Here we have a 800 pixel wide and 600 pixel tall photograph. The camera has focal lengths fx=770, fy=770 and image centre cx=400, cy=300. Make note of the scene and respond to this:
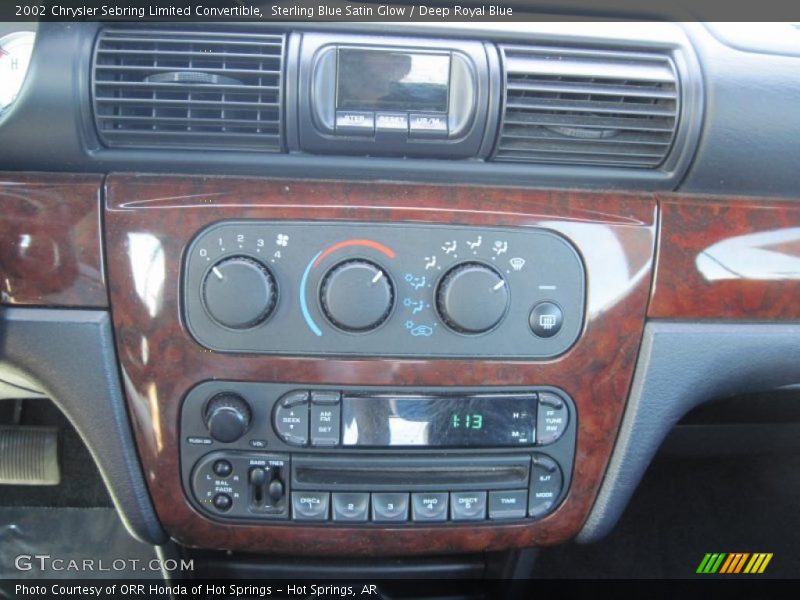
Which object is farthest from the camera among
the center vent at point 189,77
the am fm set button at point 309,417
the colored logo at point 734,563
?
the colored logo at point 734,563

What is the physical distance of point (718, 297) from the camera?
1.17m

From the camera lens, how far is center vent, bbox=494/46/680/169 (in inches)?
41.2

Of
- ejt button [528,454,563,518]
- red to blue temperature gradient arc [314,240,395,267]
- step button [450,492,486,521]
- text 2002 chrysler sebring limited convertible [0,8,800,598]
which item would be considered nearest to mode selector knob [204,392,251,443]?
text 2002 chrysler sebring limited convertible [0,8,800,598]

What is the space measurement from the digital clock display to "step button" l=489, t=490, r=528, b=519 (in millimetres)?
89

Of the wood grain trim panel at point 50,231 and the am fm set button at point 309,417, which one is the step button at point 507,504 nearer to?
the am fm set button at point 309,417

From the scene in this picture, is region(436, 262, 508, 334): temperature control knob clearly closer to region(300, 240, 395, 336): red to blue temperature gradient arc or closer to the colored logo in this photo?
region(300, 240, 395, 336): red to blue temperature gradient arc

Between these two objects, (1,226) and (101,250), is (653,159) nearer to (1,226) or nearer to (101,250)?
(101,250)

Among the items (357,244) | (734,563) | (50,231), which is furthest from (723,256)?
(734,563)

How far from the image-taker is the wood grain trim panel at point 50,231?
1078mm

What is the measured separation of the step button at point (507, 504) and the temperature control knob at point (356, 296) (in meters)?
0.35

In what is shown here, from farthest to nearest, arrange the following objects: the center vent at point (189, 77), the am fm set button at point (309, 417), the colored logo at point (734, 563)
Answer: the colored logo at point (734, 563)
the am fm set button at point (309, 417)
the center vent at point (189, 77)

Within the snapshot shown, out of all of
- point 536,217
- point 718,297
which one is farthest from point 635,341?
point 536,217

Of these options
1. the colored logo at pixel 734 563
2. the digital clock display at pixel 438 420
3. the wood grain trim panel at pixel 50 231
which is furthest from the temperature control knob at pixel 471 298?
the colored logo at pixel 734 563

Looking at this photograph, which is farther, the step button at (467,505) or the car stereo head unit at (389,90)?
the step button at (467,505)
